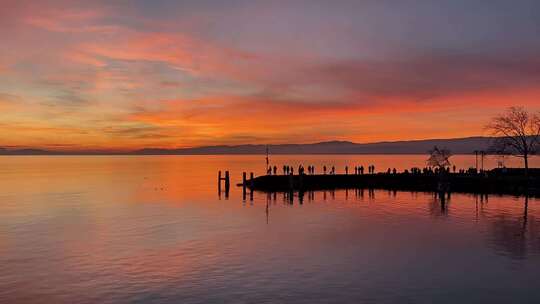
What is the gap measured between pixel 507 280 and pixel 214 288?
1602 centimetres

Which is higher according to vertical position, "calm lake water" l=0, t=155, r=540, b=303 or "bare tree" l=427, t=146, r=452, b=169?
"bare tree" l=427, t=146, r=452, b=169

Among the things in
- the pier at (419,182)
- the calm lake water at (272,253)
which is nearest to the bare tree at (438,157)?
the pier at (419,182)

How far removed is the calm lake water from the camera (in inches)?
945

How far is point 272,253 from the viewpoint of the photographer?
32.9 m

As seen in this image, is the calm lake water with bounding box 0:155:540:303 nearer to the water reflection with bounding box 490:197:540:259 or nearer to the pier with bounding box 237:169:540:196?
the water reflection with bounding box 490:197:540:259

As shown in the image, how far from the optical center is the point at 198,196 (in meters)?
74.2

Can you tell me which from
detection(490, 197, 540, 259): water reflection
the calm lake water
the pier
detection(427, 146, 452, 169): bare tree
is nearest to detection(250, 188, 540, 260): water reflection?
detection(490, 197, 540, 259): water reflection

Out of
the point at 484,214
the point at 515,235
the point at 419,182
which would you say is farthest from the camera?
the point at 419,182

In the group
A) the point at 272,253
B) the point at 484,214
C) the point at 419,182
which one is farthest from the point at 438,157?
the point at 272,253

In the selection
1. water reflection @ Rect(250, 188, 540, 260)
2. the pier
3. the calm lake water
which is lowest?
the calm lake water

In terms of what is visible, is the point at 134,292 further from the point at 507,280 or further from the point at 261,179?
the point at 261,179

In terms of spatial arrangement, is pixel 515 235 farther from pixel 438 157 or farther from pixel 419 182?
pixel 438 157

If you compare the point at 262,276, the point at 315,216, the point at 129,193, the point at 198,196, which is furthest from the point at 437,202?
the point at 129,193

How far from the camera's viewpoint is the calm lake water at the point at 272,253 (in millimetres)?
24016
